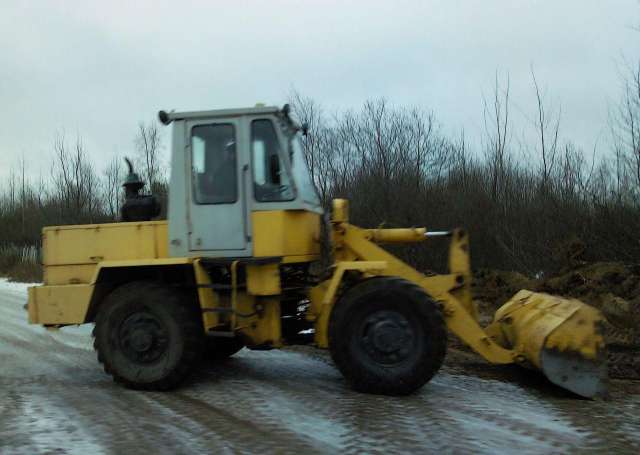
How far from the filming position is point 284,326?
6527mm

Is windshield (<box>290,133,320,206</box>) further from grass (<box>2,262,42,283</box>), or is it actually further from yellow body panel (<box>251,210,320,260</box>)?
grass (<box>2,262,42,283</box>)

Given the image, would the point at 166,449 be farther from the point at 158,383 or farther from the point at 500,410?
the point at 500,410

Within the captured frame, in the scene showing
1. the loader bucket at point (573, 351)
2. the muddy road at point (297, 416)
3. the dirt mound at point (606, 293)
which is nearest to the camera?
the muddy road at point (297, 416)

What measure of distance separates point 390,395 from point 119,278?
10.4 feet

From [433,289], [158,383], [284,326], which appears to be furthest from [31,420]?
[433,289]

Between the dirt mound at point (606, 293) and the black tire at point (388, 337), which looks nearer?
the black tire at point (388, 337)

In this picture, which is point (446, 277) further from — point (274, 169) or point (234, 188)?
point (234, 188)

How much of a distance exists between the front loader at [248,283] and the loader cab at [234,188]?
1 centimetres

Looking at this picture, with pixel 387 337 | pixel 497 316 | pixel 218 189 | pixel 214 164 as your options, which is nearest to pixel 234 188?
pixel 218 189

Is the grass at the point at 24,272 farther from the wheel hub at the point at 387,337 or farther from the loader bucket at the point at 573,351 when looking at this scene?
the loader bucket at the point at 573,351

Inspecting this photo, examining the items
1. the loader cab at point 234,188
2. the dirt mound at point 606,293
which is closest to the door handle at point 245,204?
the loader cab at point 234,188

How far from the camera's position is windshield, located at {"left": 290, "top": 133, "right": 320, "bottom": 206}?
637 centimetres

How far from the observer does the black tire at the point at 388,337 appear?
18.8ft

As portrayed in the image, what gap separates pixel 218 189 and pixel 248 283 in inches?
40.6
